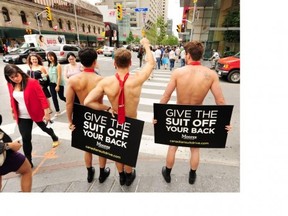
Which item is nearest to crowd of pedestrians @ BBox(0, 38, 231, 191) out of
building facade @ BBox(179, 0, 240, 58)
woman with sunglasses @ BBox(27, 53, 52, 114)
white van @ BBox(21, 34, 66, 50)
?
woman with sunglasses @ BBox(27, 53, 52, 114)

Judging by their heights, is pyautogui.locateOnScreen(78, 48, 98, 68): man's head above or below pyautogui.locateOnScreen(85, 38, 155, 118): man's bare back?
above

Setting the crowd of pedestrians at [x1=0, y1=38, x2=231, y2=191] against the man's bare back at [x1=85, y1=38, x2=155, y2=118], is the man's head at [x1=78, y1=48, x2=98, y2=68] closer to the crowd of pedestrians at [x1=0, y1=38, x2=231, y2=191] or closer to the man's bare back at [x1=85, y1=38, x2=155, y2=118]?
the crowd of pedestrians at [x1=0, y1=38, x2=231, y2=191]

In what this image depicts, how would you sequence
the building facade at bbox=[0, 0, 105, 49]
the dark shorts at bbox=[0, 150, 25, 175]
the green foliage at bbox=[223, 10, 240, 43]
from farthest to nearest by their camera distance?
the building facade at bbox=[0, 0, 105, 49] → the green foliage at bbox=[223, 10, 240, 43] → the dark shorts at bbox=[0, 150, 25, 175]

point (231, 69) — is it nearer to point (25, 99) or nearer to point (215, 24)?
point (25, 99)

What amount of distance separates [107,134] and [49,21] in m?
45.5

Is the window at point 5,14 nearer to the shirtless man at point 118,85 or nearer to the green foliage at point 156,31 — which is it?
the green foliage at point 156,31

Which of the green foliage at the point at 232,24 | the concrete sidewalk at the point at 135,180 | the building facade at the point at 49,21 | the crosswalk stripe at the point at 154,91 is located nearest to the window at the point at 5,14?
the building facade at the point at 49,21

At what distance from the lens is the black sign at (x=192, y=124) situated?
2.31 metres

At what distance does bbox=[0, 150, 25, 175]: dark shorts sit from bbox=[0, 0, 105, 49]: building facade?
33319 millimetres

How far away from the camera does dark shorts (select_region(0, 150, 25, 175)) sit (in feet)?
6.51

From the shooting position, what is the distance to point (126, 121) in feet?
7.07

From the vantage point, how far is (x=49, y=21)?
1521 inches

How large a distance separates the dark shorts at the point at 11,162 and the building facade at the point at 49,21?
33319mm
